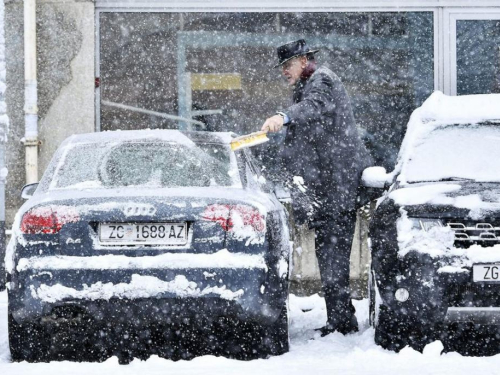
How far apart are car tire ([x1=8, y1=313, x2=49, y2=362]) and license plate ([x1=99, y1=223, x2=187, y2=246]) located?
72cm

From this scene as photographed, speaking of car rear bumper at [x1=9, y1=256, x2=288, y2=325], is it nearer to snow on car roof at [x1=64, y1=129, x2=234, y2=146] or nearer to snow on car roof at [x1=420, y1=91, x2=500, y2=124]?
snow on car roof at [x1=64, y1=129, x2=234, y2=146]

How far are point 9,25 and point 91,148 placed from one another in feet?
16.7

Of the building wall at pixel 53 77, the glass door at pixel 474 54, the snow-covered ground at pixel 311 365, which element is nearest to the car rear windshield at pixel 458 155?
the snow-covered ground at pixel 311 365

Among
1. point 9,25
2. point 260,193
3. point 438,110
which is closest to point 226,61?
point 9,25

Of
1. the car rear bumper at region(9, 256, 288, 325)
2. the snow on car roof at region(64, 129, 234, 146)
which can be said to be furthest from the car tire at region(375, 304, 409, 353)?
the snow on car roof at region(64, 129, 234, 146)

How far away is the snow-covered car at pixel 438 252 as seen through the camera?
5984 millimetres

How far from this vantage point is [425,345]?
625 cm

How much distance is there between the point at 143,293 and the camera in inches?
228

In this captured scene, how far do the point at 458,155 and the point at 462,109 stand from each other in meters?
0.48

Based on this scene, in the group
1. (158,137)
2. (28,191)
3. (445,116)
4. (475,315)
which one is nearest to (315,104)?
(445,116)

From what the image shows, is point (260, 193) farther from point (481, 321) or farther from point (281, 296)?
point (481, 321)

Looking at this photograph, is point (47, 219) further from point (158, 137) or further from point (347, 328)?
point (347, 328)

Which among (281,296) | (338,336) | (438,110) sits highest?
(438,110)

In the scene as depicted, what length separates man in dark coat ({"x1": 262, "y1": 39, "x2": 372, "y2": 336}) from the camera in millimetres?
7785
